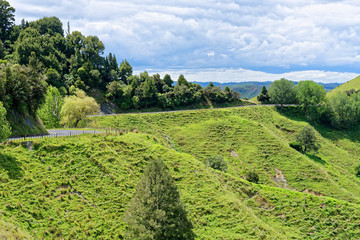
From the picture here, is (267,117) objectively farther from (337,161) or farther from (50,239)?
(50,239)

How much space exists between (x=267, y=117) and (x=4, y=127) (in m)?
72.1

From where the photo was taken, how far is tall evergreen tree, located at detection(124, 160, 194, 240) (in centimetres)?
1897

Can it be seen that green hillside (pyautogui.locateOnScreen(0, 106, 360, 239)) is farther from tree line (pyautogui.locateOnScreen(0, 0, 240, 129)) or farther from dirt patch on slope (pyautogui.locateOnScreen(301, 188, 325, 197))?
tree line (pyautogui.locateOnScreen(0, 0, 240, 129))

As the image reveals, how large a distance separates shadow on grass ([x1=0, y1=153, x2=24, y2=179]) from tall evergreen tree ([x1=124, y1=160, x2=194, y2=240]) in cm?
1381

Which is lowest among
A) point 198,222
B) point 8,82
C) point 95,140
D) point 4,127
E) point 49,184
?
point 198,222

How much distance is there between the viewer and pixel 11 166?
84.3 ft

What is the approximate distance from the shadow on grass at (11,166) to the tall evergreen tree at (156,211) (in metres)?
13.8

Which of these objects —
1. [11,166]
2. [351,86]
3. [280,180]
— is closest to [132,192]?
[11,166]

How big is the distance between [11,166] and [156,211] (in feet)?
58.5

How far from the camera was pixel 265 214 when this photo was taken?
3169cm

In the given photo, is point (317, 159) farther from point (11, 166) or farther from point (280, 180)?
point (11, 166)

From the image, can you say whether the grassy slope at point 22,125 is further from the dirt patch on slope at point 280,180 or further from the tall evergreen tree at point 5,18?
the tall evergreen tree at point 5,18

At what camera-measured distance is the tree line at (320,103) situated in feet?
273

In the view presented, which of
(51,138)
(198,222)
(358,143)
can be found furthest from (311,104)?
(51,138)
